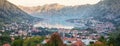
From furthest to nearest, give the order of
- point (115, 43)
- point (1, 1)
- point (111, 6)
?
point (111, 6) → point (1, 1) → point (115, 43)

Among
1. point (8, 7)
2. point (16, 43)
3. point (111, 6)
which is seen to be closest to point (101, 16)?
point (111, 6)

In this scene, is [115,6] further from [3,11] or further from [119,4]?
[3,11]

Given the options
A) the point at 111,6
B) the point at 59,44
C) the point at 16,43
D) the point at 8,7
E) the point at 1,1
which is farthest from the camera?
the point at 111,6

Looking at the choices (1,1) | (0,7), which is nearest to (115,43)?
(0,7)

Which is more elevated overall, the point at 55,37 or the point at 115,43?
the point at 55,37

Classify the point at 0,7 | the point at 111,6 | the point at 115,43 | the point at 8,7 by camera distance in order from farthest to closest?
the point at 111,6
the point at 8,7
the point at 0,7
the point at 115,43

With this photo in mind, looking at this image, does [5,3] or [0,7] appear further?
[5,3]

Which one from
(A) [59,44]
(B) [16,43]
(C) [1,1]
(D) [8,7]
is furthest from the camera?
(D) [8,7]

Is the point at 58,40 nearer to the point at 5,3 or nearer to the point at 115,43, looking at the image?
the point at 115,43

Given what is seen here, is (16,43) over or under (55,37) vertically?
under
